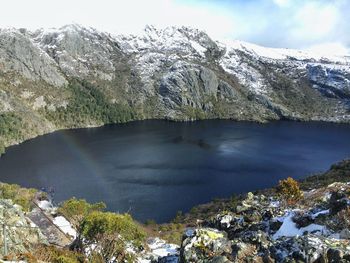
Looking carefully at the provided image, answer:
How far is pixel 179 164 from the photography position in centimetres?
15912

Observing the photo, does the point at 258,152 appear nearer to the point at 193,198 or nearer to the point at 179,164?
the point at 179,164

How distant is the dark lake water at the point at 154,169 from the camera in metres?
117

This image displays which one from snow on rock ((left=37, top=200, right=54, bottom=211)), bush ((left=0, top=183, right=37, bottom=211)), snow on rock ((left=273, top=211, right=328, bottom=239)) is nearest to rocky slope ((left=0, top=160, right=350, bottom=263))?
snow on rock ((left=273, top=211, right=328, bottom=239))

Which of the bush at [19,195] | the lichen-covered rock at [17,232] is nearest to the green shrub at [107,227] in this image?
the lichen-covered rock at [17,232]

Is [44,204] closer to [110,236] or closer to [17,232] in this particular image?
[17,232]

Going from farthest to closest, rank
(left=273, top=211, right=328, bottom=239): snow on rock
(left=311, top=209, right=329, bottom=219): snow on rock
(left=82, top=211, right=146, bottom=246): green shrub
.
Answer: (left=82, top=211, right=146, bottom=246): green shrub, (left=311, top=209, right=329, bottom=219): snow on rock, (left=273, top=211, right=328, bottom=239): snow on rock

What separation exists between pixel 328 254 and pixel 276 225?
9.13m

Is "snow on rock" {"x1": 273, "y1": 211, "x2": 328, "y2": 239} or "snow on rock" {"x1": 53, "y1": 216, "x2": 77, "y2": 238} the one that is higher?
"snow on rock" {"x1": 273, "y1": 211, "x2": 328, "y2": 239}

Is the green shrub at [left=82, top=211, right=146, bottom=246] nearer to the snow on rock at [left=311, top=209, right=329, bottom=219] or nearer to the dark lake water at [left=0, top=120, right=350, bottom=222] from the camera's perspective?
the snow on rock at [left=311, top=209, right=329, bottom=219]

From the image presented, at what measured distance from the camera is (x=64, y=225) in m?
73.6

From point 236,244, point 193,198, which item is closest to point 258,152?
point 193,198

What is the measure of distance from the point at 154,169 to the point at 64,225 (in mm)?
76323

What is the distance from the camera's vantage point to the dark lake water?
11744 centimetres

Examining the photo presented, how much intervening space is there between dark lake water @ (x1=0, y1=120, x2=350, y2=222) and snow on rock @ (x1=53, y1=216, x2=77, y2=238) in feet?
89.6
